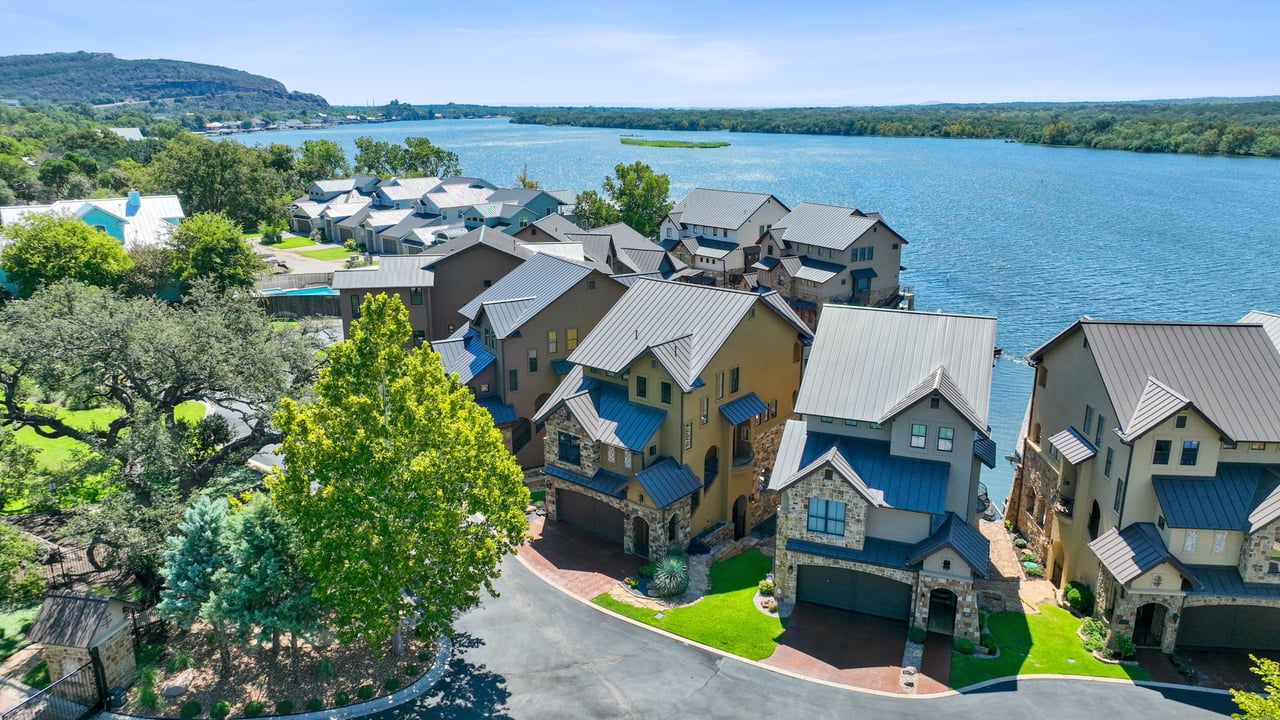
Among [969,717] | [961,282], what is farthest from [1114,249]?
[969,717]

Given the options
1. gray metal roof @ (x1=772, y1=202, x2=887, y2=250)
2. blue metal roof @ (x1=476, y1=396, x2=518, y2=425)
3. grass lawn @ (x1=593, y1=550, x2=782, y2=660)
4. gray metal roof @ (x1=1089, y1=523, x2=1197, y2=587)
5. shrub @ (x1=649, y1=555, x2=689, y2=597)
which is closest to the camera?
gray metal roof @ (x1=1089, y1=523, x2=1197, y2=587)

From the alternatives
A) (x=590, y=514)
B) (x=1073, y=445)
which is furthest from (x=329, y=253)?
(x=1073, y=445)

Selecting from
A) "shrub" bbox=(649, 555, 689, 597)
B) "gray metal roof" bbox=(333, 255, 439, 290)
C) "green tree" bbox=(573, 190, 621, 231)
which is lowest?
"shrub" bbox=(649, 555, 689, 597)

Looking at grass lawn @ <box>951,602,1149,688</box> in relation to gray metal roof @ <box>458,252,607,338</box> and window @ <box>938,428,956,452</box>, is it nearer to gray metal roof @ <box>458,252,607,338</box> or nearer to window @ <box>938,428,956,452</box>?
window @ <box>938,428,956,452</box>

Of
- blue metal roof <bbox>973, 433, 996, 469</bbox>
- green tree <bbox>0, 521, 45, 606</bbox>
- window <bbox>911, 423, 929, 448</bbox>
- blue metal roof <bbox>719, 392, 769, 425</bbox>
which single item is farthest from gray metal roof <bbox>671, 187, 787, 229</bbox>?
green tree <bbox>0, 521, 45, 606</bbox>

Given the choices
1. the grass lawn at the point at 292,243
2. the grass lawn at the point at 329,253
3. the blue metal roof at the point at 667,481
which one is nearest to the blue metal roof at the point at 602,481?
the blue metal roof at the point at 667,481

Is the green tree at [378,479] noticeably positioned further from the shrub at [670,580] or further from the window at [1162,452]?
the window at [1162,452]

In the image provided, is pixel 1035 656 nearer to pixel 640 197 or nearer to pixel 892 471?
pixel 892 471

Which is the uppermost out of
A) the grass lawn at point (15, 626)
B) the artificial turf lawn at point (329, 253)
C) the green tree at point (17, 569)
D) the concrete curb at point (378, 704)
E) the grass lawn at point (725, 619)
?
the artificial turf lawn at point (329, 253)
